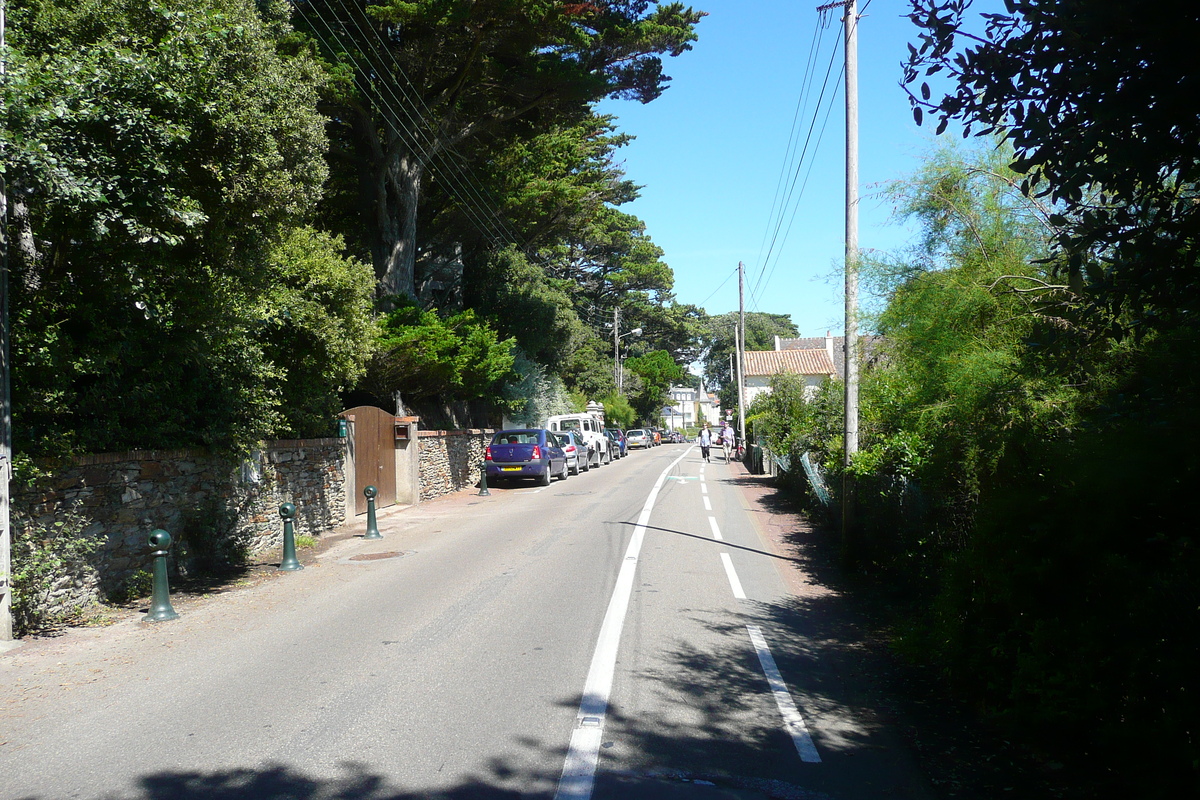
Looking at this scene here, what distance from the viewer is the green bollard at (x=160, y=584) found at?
7641 mm

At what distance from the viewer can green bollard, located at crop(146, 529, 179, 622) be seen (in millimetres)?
7641

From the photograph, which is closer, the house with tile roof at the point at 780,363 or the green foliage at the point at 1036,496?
the green foliage at the point at 1036,496

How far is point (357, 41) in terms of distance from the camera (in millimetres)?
18016

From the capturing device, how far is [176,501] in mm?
9453

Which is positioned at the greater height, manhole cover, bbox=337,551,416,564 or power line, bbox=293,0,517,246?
power line, bbox=293,0,517,246

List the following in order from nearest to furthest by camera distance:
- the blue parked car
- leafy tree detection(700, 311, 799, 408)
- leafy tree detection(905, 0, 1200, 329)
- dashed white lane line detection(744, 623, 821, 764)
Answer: leafy tree detection(905, 0, 1200, 329) < dashed white lane line detection(744, 623, 821, 764) < the blue parked car < leafy tree detection(700, 311, 799, 408)

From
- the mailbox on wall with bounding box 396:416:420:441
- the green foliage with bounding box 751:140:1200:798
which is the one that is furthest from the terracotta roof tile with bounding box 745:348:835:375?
the green foliage with bounding box 751:140:1200:798

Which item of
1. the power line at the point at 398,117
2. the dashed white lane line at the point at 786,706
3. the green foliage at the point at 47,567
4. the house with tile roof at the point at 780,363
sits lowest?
the dashed white lane line at the point at 786,706

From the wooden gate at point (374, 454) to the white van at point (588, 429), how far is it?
1214 centimetres

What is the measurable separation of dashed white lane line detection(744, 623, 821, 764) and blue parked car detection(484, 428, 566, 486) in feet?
55.4

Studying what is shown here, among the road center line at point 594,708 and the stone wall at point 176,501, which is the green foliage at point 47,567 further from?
the road center line at point 594,708

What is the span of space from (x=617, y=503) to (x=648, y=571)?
27.2 feet

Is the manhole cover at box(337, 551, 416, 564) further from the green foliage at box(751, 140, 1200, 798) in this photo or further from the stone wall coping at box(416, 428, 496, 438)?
the stone wall coping at box(416, 428, 496, 438)

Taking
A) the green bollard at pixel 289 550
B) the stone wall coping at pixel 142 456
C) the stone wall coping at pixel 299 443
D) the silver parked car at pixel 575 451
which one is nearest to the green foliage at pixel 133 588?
the stone wall coping at pixel 142 456
